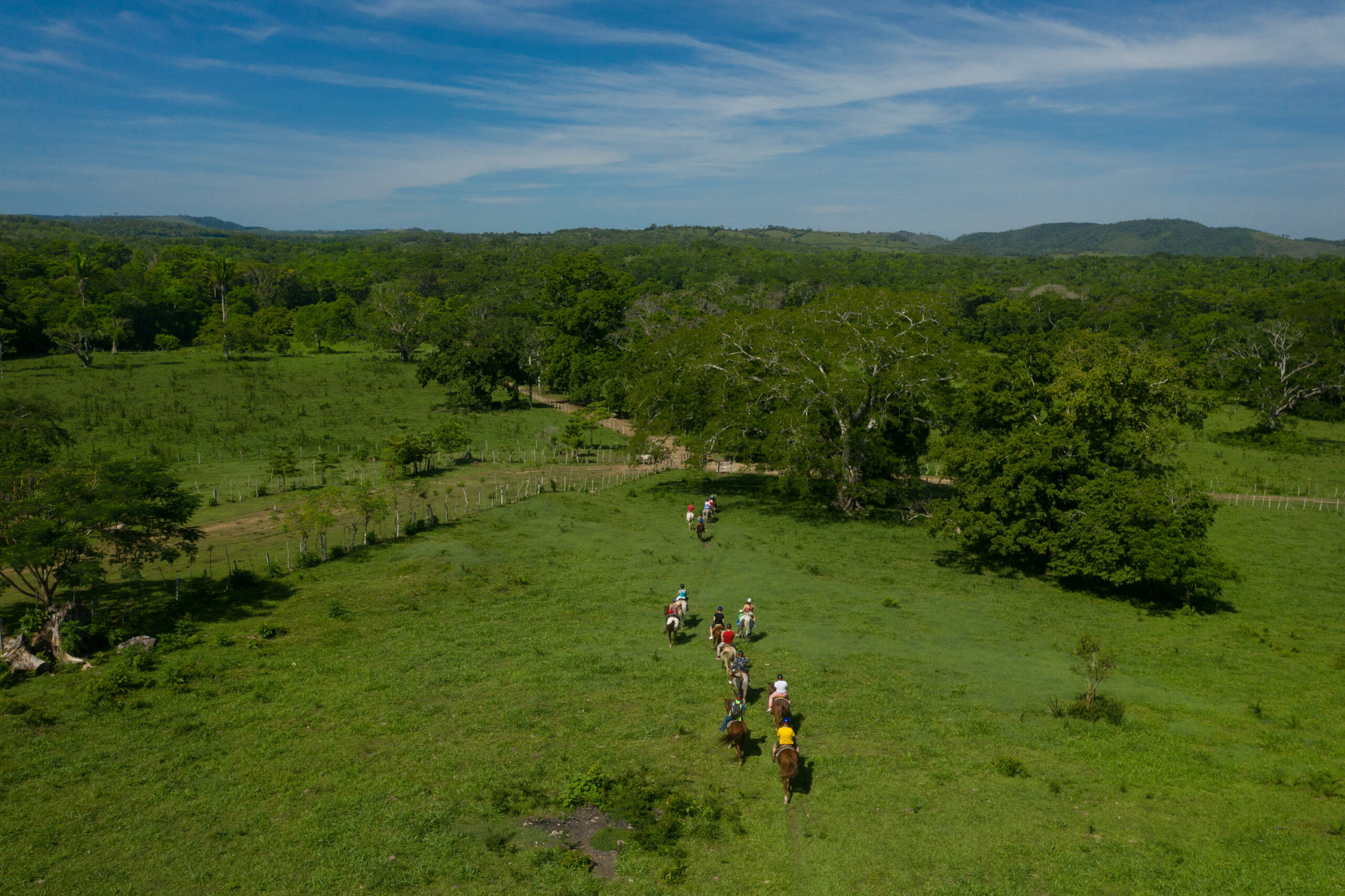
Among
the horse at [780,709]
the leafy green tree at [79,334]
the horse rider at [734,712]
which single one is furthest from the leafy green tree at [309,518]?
the leafy green tree at [79,334]

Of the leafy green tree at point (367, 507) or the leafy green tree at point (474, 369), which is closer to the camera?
the leafy green tree at point (367, 507)

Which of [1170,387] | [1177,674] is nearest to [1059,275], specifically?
[1170,387]

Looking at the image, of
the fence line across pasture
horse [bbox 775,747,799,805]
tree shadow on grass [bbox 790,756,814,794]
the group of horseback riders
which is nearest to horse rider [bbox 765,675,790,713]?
tree shadow on grass [bbox 790,756,814,794]

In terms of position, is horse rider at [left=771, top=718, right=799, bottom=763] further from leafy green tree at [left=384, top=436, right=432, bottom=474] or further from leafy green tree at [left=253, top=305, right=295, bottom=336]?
leafy green tree at [left=253, top=305, right=295, bottom=336]

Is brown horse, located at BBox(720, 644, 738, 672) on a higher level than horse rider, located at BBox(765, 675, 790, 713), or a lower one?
lower

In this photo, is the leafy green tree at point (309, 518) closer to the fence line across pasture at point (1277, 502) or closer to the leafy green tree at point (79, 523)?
the leafy green tree at point (79, 523)

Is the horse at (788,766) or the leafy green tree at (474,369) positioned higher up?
the leafy green tree at (474,369)
